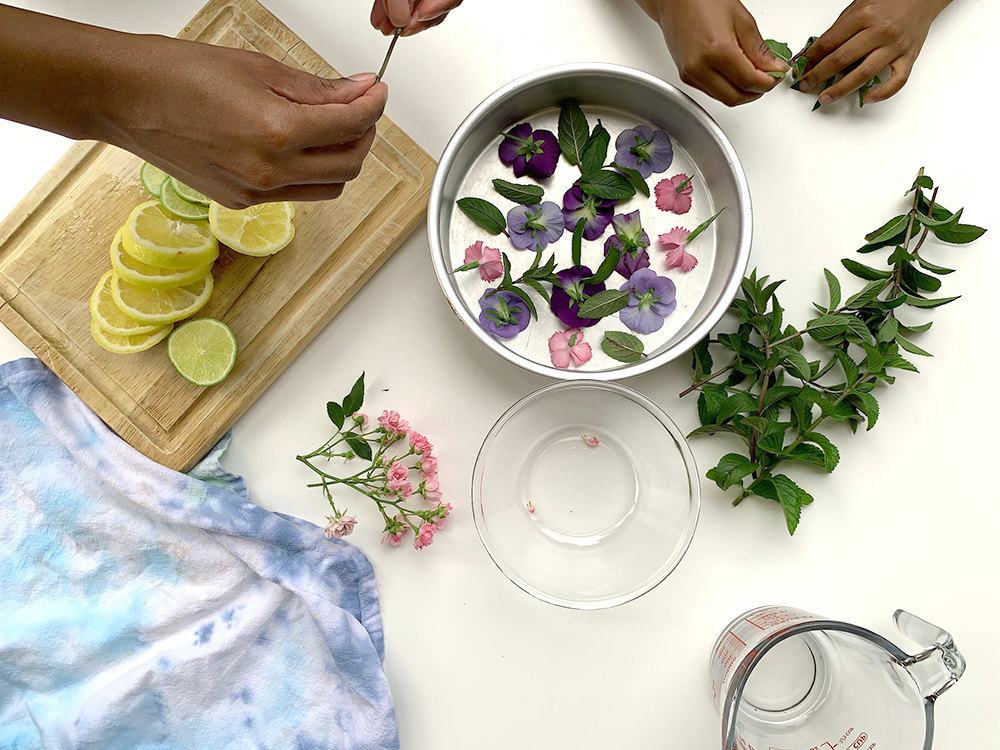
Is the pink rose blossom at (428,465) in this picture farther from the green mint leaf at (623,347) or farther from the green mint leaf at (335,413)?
the green mint leaf at (623,347)

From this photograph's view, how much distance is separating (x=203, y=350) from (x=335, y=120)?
0.38m

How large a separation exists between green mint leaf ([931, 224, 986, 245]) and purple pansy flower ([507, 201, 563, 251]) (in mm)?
485

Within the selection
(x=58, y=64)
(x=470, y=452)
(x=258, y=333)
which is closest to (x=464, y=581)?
(x=470, y=452)

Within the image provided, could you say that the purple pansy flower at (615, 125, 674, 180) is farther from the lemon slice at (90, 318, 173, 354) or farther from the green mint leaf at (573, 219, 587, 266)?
the lemon slice at (90, 318, 173, 354)

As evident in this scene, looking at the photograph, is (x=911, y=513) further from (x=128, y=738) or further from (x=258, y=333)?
→ (x=128, y=738)

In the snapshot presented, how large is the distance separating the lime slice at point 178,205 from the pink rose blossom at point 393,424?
338mm

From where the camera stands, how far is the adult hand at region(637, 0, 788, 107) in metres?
0.94

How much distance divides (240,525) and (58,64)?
57 cm

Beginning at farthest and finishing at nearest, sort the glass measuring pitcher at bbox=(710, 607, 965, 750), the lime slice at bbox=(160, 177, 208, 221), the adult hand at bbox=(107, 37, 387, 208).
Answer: the lime slice at bbox=(160, 177, 208, 221) → the glass measuring pitcher at bbox=(710, 607, 965, 750) → the adult hand at bbox=(107, 37, 387, 208)

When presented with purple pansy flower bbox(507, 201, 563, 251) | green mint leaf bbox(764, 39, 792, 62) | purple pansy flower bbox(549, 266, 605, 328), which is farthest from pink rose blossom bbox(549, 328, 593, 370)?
green mint leaf bbox(764, 39, 792, 62)

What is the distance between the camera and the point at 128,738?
1039mm

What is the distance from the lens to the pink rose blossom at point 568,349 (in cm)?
100

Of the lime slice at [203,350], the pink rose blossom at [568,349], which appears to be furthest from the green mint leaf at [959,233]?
the lime slice at [203,350]

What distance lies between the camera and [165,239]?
0.97m
